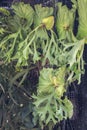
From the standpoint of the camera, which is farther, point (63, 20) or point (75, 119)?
point (75, 119)

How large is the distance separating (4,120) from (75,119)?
0.30 metres

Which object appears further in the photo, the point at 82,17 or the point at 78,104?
the point at 78,104

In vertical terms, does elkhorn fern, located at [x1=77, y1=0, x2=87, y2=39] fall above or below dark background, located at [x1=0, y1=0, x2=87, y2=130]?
above

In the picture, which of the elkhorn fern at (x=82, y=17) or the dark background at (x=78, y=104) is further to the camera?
the dark background at (x=78, y=104)

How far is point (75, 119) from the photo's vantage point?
1439 mm

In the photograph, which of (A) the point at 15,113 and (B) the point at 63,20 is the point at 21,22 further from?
(A) the point at 15,113

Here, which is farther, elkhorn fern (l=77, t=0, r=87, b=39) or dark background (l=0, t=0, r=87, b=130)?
dark background (l=0, t=0, r=87, b=130)

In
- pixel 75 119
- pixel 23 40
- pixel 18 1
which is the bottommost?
pixel 75 119

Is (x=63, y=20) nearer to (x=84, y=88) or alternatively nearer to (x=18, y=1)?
(x=18, y=1)

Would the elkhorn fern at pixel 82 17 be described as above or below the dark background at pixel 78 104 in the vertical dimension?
above

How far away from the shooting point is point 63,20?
1254 millimetres

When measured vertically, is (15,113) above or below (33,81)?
below

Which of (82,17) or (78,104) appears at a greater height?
(82,17)

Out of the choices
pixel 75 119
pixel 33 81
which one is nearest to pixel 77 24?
pixel 33 81
